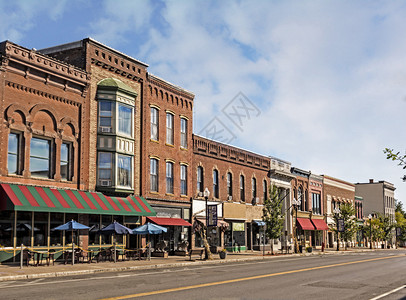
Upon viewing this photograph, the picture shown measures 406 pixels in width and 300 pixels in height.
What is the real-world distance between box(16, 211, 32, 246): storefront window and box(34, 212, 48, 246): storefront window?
0.41m

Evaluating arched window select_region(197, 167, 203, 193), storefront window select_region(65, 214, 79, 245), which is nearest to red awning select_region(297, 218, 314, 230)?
A: arched window select_region(197, 167, 203, 193)

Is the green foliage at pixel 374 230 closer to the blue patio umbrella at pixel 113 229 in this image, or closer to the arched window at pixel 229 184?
the arched window at pixel 229 184

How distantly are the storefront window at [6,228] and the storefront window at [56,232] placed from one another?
2.57 metres

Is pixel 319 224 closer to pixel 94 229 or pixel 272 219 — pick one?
pixel 272 219

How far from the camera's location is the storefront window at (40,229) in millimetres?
27375

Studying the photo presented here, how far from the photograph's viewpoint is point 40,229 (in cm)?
2770

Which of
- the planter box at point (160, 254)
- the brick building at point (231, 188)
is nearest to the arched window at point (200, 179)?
the brick building at point (231, 188)

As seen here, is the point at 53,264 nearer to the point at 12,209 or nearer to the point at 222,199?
the point at 12,209

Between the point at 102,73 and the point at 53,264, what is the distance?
12.9 meters

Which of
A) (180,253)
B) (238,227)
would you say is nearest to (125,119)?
(180,253)

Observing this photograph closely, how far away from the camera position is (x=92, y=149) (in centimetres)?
3184

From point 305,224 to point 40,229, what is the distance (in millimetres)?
39691

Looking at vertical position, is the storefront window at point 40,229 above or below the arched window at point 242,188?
below

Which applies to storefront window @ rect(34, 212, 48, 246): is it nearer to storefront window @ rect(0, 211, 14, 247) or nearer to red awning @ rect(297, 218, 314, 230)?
storefront window @ rect(0, 211, 14, 247)
